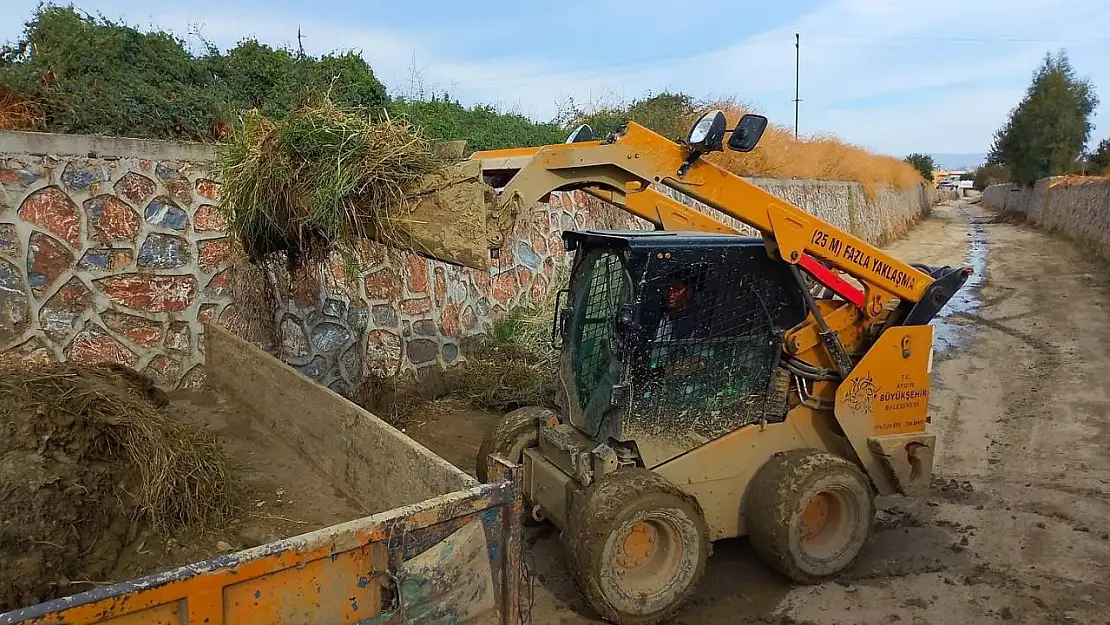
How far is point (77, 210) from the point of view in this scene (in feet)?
18.6

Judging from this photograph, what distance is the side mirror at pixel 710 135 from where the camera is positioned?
153 inches

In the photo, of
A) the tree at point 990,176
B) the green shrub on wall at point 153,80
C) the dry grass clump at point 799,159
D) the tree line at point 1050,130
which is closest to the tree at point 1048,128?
the tree line at point 1050,130

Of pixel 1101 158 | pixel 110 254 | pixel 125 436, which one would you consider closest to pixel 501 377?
pixel 110 254

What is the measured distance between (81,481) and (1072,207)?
87.1 feet

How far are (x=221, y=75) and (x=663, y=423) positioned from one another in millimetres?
7360

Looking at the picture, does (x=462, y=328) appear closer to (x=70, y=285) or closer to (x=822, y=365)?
(x=70, y=285)

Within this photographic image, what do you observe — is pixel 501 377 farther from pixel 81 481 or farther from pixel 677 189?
pixel 81 481

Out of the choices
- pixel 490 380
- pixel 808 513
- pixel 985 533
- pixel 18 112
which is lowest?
pixel 985 533

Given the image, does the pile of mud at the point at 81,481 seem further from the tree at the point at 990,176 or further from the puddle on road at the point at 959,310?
the tree at the point at 990,176

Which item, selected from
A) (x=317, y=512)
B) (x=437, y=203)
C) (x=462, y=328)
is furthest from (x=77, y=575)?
(x=462, y=328)

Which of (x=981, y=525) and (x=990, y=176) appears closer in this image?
(x=981, y=525)

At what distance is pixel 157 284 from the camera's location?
610cm

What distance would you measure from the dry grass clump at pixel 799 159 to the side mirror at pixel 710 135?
7787mm

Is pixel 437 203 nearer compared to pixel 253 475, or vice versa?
pixel 437 203
